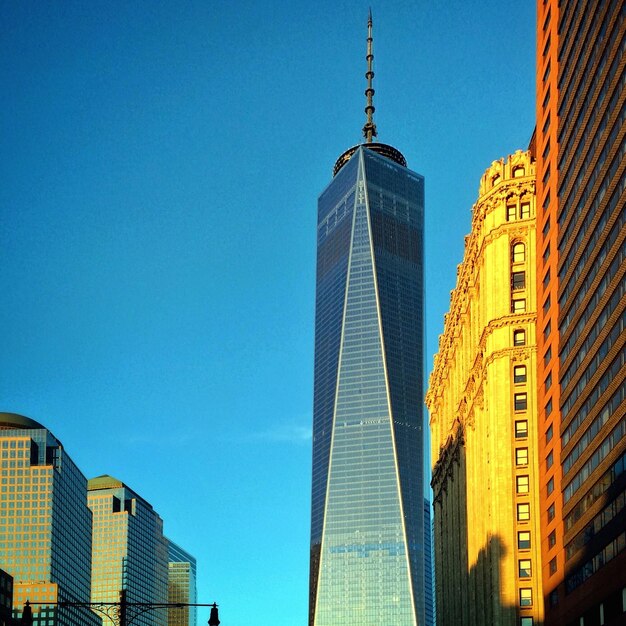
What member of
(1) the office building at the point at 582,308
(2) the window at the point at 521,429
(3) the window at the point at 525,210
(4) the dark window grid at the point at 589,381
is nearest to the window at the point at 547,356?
(1) the office building at the point at 582,308

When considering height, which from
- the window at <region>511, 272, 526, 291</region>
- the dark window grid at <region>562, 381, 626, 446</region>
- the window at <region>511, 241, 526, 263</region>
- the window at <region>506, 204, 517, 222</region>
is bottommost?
the dark window grid at <region>562, 381, 626, 446</region>

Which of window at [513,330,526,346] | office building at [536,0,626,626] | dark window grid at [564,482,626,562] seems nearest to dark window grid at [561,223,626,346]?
office building at [536,0,626,626]

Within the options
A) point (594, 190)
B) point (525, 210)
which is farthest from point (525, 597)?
point (594, 190)

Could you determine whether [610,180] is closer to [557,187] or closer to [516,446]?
[557,187]

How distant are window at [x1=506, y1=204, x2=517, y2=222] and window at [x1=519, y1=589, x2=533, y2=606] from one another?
40.6 m

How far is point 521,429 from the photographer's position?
12962 cm

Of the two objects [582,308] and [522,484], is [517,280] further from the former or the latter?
[582,308]

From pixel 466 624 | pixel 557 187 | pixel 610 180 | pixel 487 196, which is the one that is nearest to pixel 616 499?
pixel 610 180

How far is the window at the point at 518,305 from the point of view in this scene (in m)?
135

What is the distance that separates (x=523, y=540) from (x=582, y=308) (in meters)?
35.4

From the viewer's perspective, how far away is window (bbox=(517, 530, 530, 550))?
414 feet

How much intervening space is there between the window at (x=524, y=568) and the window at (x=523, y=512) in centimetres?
431

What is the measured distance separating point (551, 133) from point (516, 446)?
33676 millimetres

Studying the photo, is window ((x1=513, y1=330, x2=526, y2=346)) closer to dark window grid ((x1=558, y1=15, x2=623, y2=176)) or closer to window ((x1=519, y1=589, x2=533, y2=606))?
dark window grid ((x1=558, y1=15, x2=623, y2=176))
